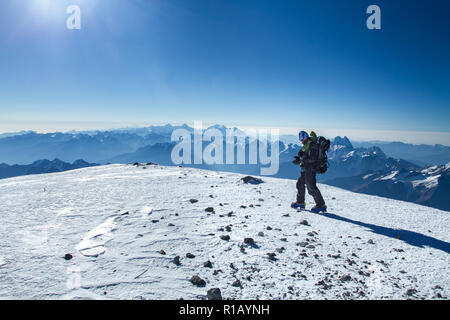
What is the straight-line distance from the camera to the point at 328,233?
279 inches

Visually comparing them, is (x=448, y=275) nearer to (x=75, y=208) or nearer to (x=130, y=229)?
(x=130, y=229)

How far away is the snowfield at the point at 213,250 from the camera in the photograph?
426 cm

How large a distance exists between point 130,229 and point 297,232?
5.44 meters

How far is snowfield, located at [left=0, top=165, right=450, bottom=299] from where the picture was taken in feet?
14.0

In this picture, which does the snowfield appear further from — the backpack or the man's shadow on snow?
the backpack

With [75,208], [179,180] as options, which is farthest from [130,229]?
[179,180]

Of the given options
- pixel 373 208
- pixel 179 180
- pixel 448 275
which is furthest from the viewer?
pixel 179 180

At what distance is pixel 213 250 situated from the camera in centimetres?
578

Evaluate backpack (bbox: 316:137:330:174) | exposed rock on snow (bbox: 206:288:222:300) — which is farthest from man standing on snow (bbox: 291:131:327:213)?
exposed rock on snow (bbox: 206:288:222:300)

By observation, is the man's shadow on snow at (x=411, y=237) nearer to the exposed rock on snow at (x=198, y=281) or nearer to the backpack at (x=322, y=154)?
the backpack at (x=322, y=154)

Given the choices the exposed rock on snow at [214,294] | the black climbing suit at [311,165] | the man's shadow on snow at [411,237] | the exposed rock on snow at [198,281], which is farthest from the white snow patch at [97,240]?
the man's shadow on snow at [411,237]

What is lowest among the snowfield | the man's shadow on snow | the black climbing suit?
the man's shadow on snow

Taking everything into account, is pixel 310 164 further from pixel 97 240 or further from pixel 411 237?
pixel 97 240

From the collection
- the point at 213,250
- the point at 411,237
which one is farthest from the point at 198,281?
the point at 411,237
